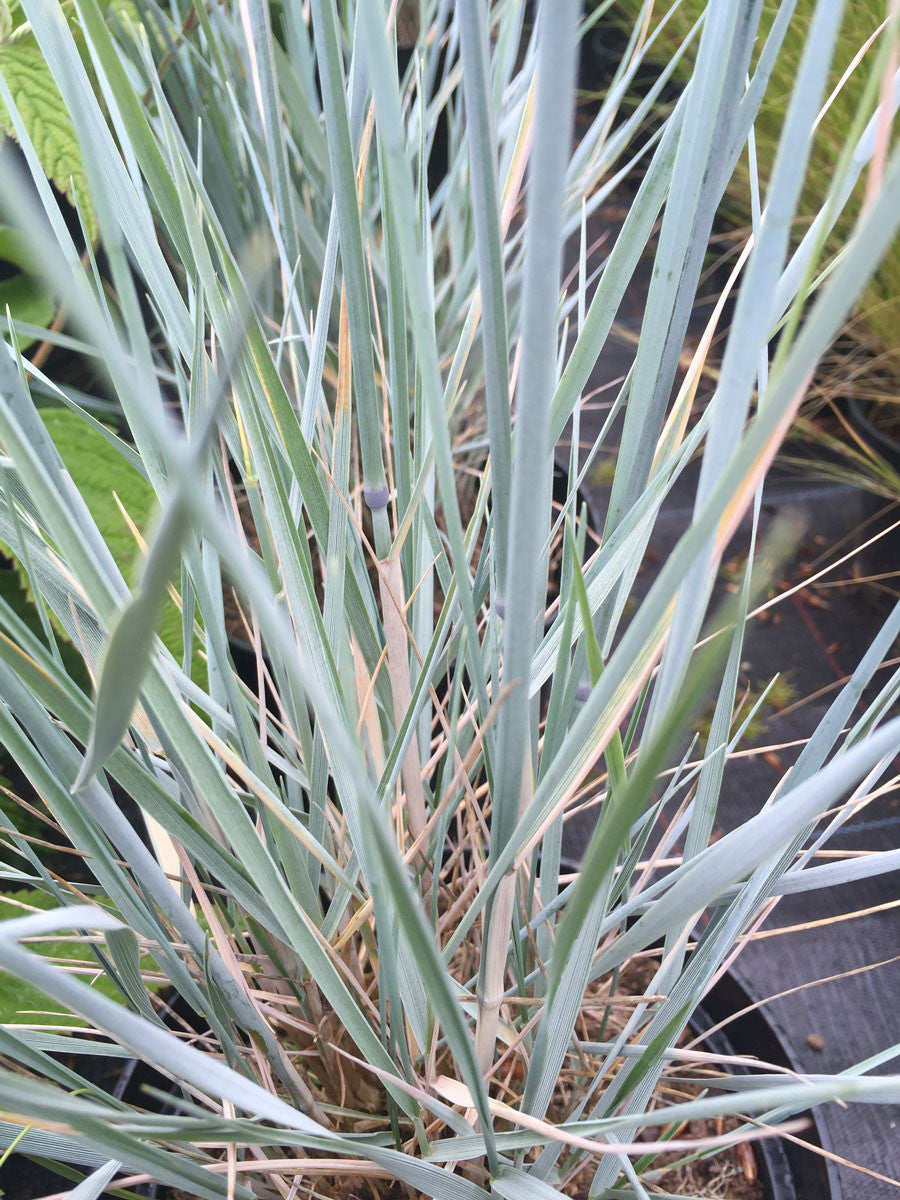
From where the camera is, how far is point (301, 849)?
0.30m

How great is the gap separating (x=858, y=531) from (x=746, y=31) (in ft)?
2.48

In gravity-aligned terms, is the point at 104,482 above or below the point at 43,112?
below

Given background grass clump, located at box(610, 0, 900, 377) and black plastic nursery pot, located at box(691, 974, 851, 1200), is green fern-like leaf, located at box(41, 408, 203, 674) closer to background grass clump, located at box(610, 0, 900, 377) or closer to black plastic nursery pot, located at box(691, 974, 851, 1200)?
black plastic nursery pot, located at box(691, 974, 851, 1200)

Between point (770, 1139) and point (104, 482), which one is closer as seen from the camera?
point (770, 1139)

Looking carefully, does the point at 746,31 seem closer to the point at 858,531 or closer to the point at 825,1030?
the point at 825,1030

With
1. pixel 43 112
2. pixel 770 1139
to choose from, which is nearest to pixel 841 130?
pixel 43 112

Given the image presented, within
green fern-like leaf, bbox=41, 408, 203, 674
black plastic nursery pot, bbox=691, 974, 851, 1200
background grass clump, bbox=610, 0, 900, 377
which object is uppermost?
background grass clump, bbox=610, 0, 900, 377

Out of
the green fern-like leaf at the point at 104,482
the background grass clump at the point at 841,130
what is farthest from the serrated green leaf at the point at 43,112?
the background grass clump at the point at 841,130

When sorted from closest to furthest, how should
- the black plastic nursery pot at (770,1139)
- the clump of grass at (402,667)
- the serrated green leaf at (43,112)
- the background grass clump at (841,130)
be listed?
the clump of grass at (402,667)
the black plastic nursery pot at (770,1139)
the serrated green leaf at (43,112)
the background grass clump at (841,130)

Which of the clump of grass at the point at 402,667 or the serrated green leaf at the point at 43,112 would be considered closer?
the clump of grass at the point at 402,667

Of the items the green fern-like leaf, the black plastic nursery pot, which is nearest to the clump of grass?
the black plastic nursery pot

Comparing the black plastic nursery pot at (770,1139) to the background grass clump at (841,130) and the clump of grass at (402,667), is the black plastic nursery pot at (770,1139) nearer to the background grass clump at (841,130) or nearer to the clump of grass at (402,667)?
the clump of grass at (402,667)

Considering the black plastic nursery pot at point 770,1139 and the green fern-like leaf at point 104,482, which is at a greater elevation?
the green fern-like leaf at point 104,482

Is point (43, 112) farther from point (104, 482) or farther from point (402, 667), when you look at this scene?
point (402, 667)
